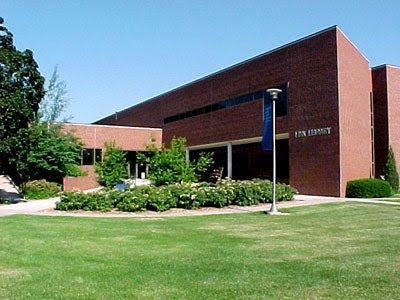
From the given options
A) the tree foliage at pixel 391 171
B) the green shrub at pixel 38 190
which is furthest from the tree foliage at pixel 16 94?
the tree foliage at pixel 391 171

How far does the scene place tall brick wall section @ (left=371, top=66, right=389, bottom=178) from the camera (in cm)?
2784

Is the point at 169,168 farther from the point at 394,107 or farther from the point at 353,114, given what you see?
the point at 394,107

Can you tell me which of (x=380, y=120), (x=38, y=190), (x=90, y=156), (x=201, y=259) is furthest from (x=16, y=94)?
(x=90, y=156)

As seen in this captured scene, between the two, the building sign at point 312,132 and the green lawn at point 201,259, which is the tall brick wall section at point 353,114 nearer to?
the building sign at point 312,132

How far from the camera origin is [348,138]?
25.3 metres

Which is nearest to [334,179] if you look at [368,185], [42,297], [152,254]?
[368,185]

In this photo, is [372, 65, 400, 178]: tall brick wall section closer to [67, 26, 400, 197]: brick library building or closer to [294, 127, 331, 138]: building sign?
[67, 26, 400, 197]: brick library building

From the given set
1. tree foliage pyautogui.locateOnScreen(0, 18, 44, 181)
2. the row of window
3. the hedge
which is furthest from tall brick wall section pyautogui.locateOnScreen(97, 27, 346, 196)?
tree foliage pyautogui.locateOnScreen(0, 18, 44, 181)

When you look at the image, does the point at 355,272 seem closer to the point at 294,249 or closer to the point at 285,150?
the point at 294,249

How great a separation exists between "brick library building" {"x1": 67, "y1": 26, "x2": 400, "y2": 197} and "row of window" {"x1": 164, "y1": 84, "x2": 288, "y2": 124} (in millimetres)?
70

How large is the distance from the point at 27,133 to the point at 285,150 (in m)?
16.4

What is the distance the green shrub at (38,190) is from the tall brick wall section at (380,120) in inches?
784

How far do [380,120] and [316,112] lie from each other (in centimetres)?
475

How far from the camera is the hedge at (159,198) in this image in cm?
1769
